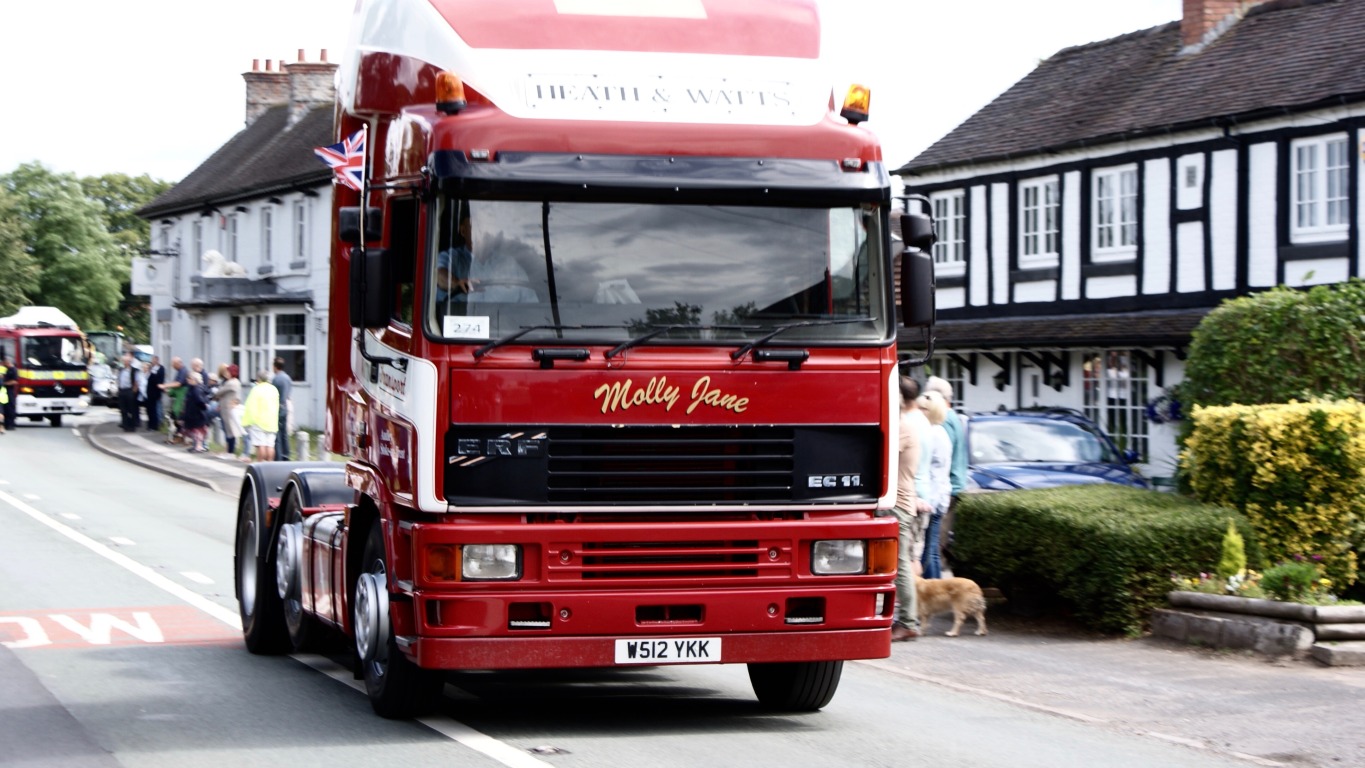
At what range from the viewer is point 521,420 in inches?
331

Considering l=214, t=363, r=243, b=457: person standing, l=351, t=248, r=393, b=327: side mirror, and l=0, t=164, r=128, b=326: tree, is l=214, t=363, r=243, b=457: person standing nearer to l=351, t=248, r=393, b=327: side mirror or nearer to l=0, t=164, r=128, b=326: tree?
l=351, t=248, r=393, b=327: side mirror

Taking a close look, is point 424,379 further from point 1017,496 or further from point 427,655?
point 1017,496

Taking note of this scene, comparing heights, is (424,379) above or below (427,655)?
above

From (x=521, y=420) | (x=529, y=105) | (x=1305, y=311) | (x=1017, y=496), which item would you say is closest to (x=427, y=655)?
(x=521, y=420)

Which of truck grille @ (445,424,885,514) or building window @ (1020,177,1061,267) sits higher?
building window @ (1020,177,1061,267)

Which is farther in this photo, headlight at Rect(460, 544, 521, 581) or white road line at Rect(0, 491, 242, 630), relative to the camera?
white road line at Rect(0, 491, 242, 630)

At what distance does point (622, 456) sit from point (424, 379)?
970 mm

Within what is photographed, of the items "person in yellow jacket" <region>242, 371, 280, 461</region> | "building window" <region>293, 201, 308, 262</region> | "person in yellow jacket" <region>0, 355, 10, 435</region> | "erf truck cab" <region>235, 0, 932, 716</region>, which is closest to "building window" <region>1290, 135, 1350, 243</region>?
"person in yellow jacket" <region>242, 371, 280, 461</region>

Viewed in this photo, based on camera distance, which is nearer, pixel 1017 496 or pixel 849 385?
pixel 849 385

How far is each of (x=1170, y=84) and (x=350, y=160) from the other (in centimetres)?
2302

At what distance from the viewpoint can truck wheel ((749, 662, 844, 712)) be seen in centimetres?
975

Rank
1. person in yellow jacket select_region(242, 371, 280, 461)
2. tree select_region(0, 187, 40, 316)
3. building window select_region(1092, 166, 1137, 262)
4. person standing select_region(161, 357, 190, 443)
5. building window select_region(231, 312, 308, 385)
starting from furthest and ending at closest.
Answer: tree select_region(0, 187, 40, 316), building window select_region(231, 312, 308, 385), person standing select_region(161, 357, 190, 443), building window select_region(1092, 166, 1137, 262), person in yellow jacket select_region(242, 371, 280, 461)

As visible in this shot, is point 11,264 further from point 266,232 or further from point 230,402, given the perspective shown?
point 230,402

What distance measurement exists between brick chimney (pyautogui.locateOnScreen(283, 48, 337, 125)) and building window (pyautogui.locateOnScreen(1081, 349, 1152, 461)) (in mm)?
32219
